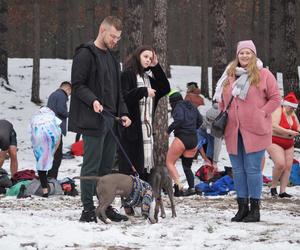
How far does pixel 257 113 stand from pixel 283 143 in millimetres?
Answer: 3518

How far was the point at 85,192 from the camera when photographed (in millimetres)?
6371

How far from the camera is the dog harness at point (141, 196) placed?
6.54 metres

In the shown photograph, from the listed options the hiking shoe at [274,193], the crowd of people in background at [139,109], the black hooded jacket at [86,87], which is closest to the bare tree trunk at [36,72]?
the hiking shoe at [274,193]

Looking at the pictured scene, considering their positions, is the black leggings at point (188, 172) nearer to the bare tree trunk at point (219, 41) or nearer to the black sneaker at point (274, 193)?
the black sneaker at point (274, 193)

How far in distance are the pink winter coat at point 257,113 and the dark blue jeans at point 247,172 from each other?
10 centimetres

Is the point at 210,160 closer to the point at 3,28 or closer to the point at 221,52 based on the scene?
the point at 221,52

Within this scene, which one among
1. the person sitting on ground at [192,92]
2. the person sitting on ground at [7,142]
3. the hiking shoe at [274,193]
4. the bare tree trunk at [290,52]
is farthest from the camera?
the bare tree trunk at [290,52]

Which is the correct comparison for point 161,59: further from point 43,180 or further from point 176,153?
point 43,180

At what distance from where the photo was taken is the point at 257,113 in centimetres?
672

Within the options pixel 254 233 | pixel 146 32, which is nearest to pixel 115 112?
pixel 254 233

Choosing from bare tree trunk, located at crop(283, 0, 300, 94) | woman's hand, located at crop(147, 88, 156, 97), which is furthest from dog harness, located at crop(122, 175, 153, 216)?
bare tree trunk, located at crop(283, 0, 300, 94)

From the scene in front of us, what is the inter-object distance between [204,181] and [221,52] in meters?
6.87

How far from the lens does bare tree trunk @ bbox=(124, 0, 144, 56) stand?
1484 centimetres

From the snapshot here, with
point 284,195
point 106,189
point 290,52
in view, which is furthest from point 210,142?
point 290,52
